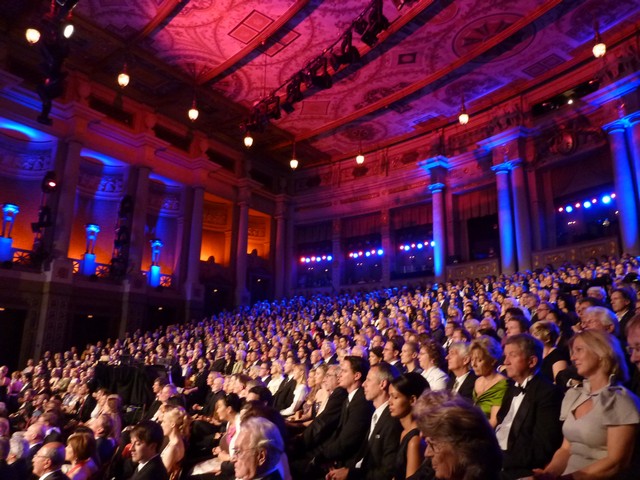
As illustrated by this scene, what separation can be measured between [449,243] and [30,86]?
45.6 ft

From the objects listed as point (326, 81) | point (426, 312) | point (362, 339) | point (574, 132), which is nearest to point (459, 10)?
point (326, 81)

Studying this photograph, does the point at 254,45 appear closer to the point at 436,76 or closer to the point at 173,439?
the point at 436,76

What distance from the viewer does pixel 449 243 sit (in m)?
17.2

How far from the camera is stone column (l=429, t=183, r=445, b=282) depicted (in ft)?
Result: 55.2

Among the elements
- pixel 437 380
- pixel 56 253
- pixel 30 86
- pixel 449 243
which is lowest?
Answer: pixel 437 380

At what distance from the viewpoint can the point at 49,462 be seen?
3197mm

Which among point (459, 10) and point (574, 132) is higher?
point (459, 10)

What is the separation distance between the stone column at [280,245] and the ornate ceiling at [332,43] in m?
4.10

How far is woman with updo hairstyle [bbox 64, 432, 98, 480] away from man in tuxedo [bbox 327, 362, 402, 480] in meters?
1.66

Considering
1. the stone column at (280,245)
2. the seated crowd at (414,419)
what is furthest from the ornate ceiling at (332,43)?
the seated crowd at (414,419)

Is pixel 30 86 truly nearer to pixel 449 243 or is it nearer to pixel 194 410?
pixel 194 410

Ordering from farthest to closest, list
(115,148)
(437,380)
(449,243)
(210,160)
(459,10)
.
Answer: (210,160) → (449,243) → (115,148) → (459,10) → (437,380)

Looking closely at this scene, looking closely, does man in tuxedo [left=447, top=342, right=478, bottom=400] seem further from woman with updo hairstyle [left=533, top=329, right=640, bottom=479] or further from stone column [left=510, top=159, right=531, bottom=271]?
stone column [left=510, top=159, right=531, bottom=271]

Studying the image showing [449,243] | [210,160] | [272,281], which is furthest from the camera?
[272,281]
